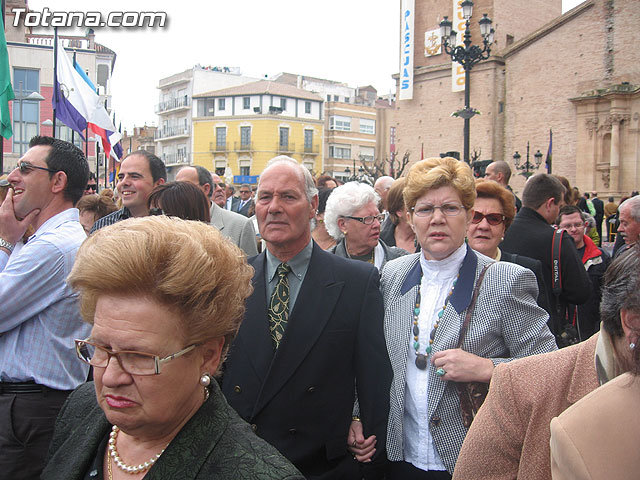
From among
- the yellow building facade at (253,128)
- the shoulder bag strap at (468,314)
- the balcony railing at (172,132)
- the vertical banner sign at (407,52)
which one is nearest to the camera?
the shoulder bag strap at (468,314)

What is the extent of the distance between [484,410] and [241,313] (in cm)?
80

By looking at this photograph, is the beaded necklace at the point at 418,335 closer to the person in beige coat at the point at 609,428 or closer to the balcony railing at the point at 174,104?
the person in beige coat at the point at 609,428

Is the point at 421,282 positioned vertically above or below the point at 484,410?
above

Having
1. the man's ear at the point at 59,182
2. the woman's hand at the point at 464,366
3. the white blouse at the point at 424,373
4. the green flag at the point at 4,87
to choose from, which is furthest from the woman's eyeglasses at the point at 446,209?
the green flag at the point at 4,87

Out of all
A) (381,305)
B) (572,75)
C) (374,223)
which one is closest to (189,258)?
(381,305)

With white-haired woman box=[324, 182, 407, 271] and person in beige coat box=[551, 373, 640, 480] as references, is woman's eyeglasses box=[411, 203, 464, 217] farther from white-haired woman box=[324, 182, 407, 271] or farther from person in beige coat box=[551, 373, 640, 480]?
person in beige coat box=[551, 373, 640, 480]

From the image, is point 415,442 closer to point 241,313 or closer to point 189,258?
point 241,313

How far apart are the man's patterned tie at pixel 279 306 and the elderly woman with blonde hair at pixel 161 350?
0.91m

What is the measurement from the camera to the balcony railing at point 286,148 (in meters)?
55.3

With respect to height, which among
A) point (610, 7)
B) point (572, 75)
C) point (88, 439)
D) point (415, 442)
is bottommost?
point (415, 442)

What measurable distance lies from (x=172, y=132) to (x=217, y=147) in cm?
685

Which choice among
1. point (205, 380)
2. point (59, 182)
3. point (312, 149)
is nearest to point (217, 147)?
point (312, 149)

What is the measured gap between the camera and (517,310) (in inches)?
98.0

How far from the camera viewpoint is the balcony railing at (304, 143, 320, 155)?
187 feet
